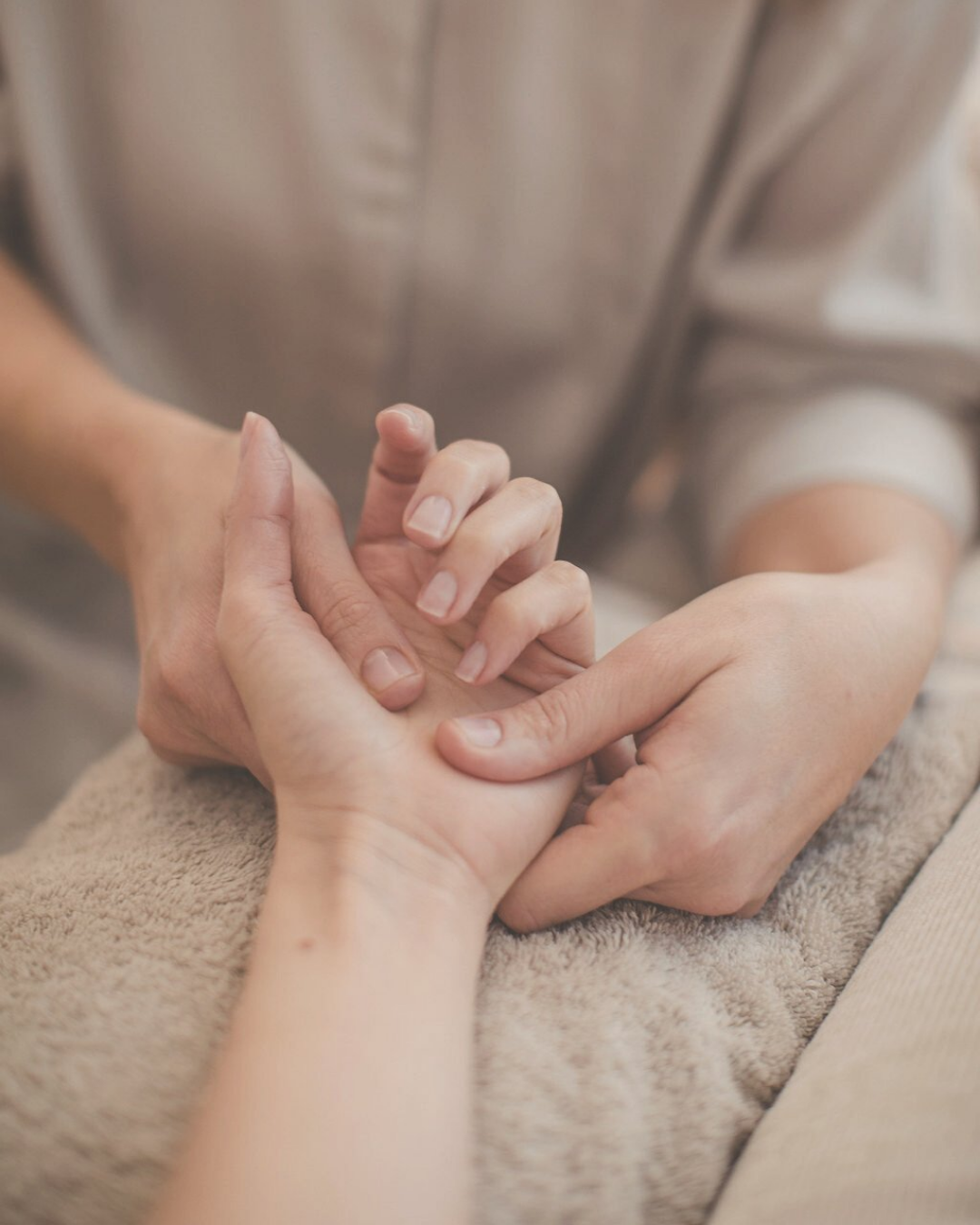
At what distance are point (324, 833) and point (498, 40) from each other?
1.72 feet

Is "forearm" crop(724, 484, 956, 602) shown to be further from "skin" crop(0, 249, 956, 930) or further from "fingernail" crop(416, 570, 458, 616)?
"fingernail" crop(416, 570, 458, 616)

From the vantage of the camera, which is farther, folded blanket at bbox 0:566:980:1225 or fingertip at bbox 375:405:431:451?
fingertip at bbox 375:405:431:451

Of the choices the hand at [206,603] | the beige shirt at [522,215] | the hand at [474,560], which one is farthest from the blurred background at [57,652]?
the hand at [474,560]

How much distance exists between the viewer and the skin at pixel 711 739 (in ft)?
1.20

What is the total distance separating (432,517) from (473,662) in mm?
60

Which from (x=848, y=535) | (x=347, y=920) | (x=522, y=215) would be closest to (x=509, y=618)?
(x=347, y=920)

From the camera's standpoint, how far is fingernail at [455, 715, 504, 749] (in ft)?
1.20

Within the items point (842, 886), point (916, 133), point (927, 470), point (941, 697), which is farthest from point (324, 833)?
point (916, 133)

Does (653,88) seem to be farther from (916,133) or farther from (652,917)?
(652,917)

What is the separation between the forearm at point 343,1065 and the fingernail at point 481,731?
0.20 ft

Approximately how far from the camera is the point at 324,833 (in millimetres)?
357

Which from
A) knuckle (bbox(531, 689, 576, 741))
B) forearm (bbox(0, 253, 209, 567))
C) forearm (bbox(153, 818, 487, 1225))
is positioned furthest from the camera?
forearm (bbox(0, 253, 209, 567))

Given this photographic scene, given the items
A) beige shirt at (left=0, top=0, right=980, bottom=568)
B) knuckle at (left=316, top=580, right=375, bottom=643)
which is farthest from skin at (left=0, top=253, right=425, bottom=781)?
beige shirt at (left=0, top=0, right=980, bottom=568)

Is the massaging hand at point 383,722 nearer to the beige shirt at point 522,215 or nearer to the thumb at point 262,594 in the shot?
the thumb at point 262,594
